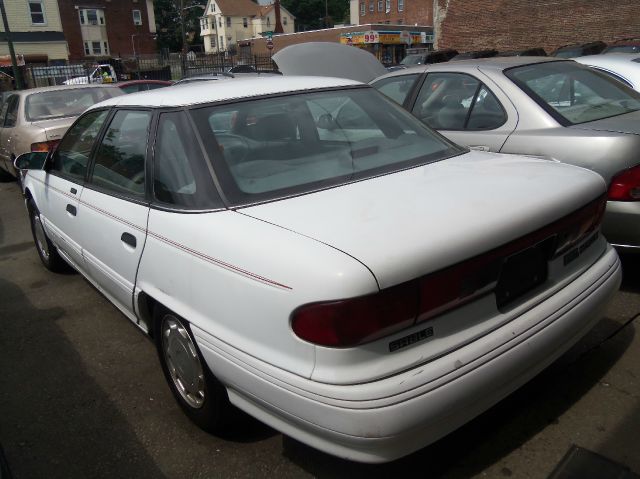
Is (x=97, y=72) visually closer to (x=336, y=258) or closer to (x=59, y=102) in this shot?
(x=59, y=102)

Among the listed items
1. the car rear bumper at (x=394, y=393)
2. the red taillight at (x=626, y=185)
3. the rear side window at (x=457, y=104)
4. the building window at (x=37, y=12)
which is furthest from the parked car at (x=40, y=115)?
the building window at (x=37, y=12)

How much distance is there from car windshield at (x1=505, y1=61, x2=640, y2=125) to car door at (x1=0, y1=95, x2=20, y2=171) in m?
7.22

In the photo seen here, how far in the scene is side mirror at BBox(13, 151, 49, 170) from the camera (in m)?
4.29

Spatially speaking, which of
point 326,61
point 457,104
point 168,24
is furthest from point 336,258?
point 168,24

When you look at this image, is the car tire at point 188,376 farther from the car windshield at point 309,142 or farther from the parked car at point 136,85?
the parked car at point 136,85

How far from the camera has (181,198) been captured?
2.49 m

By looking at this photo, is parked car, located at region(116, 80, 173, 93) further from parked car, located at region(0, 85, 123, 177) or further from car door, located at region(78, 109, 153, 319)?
car door, located at region(78, 109, 153, 319)

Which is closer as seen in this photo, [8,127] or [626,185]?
[626,185]

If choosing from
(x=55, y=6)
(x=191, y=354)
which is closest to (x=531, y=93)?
(x=191, y=354)

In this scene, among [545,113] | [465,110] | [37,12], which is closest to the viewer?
[545,113]

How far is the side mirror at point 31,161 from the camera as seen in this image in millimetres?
4285

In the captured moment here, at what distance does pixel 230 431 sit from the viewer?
8.58 ft

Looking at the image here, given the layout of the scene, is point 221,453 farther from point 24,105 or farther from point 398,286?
point 24,105

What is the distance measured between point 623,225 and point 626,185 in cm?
25
